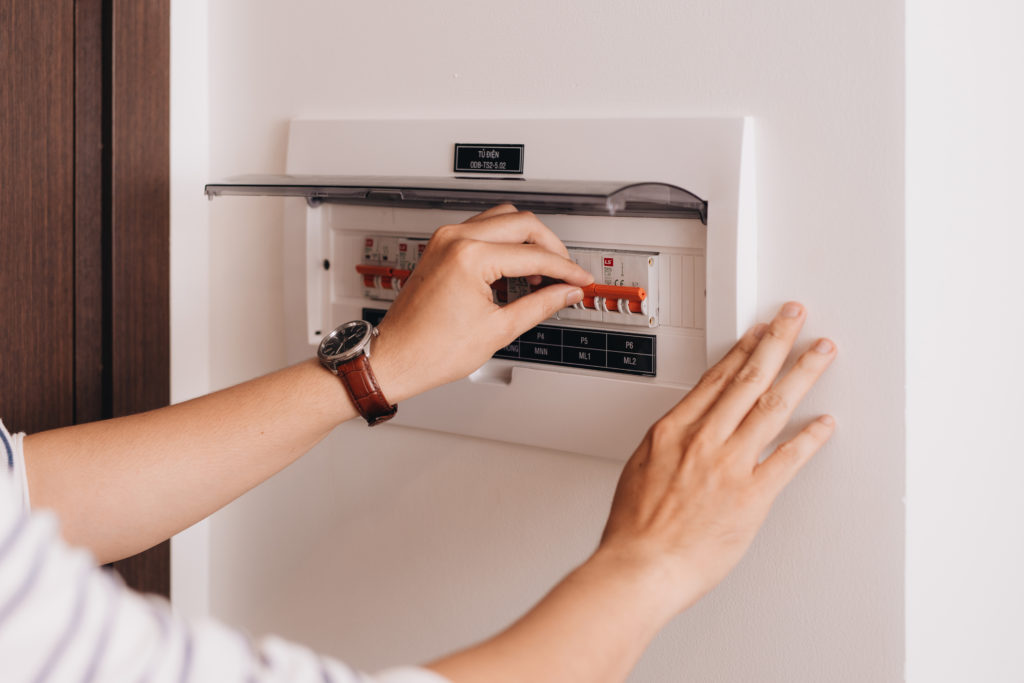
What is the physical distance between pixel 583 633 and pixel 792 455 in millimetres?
222

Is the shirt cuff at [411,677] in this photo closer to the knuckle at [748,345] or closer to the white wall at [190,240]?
the knuckle at [748,345]

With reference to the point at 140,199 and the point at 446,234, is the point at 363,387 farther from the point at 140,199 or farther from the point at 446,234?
the point at 140,199

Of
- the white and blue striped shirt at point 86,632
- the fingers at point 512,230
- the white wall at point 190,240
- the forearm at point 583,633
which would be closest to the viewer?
the white and blue striped shirt at point 86,632

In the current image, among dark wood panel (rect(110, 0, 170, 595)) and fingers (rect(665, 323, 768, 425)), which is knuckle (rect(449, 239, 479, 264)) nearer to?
fingers (rect(665, 323, 768, 425))

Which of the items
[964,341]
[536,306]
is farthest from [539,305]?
[964,341]

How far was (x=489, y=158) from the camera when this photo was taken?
2.70 ft

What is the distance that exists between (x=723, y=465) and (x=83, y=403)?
0.69 meters

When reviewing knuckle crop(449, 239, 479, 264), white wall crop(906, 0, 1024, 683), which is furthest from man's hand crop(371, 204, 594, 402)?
white wall crop(906, 0, 1024, 683)

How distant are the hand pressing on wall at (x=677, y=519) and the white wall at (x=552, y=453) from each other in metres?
0.05

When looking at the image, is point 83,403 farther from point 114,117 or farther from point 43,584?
point 43,584

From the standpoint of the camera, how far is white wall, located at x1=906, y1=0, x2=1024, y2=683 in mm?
669

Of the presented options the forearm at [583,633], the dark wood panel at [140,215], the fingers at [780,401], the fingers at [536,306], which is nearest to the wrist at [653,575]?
the forearm at [583,633]

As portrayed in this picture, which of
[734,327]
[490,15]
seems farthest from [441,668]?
[490,15]

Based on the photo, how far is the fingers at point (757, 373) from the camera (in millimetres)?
646
